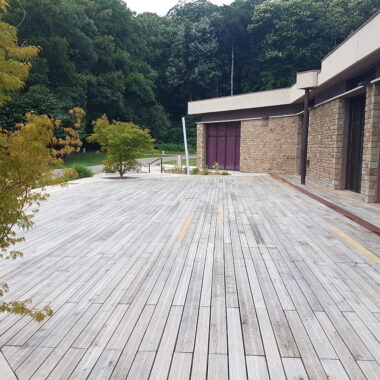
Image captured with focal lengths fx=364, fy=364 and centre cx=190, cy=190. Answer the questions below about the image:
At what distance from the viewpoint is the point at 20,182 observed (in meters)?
2.52

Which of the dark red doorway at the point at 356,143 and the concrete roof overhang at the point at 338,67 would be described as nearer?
the concrete roof overhang at the point at 338,67

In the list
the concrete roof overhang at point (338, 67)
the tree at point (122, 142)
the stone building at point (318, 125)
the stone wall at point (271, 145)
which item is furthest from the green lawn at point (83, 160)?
the concrete roof overhang at point (338, 67)

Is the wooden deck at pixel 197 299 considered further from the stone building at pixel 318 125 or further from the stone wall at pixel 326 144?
the stone wall at pixel 326 144

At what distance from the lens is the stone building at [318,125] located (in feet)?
35.5

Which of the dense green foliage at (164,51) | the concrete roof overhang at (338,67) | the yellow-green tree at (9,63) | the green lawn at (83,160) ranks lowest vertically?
the green lawn at (83,160)

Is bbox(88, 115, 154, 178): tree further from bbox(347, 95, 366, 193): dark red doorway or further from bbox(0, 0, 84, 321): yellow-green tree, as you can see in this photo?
bbox(0, 0, 84, 321): yellow-green tree

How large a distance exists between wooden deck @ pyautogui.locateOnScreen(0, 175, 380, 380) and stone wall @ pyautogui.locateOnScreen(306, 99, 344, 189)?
229 inches

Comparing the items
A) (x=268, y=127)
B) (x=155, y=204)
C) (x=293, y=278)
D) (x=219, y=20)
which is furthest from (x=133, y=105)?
(x=293, y=278)

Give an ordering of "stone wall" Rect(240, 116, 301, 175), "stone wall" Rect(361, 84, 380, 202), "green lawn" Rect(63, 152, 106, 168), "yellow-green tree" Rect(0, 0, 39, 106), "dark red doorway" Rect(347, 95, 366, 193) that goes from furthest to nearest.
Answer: "green lawn" Rect(63, 152, 106, 168), "stone wall" Rect(240, 116, 301, 175), "dark red doorway" Rect(347, 95, 366, 193), "stone wall" Rect(361, 84, 380, 202), "yellow-green tree" Rect(0, 0, 39, 106)

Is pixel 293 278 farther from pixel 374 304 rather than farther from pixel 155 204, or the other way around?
pixel 155 204

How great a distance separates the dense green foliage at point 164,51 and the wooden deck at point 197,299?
27.1 m

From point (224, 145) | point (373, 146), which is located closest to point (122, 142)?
point (224, 145)

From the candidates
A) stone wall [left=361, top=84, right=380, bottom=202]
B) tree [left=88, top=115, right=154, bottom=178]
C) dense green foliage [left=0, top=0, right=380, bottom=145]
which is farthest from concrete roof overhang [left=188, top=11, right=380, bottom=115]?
dense green foliage [left=0, top=0, right=380, bottom=145]

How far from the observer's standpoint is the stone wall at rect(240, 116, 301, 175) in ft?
68.5
